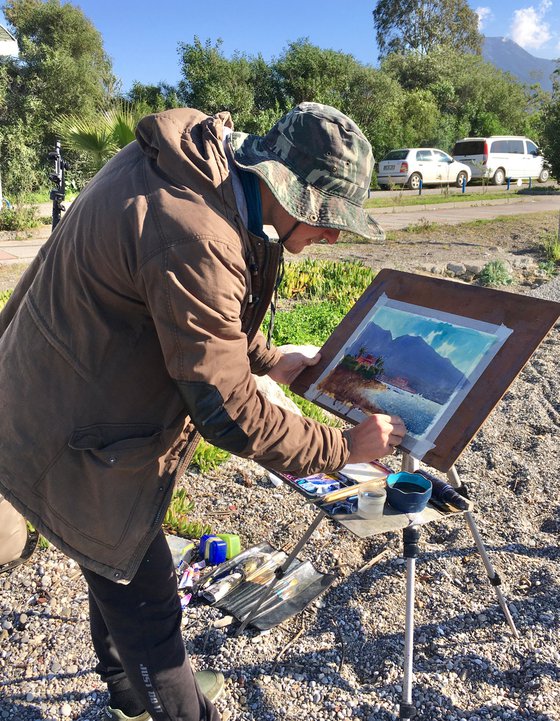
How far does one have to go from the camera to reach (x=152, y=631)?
67.9 inches

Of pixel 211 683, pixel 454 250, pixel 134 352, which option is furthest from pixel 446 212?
pixel 134 352

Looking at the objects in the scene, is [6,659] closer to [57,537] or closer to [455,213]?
[57,537]

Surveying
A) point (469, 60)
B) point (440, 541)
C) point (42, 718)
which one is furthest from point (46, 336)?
point (469, 60)

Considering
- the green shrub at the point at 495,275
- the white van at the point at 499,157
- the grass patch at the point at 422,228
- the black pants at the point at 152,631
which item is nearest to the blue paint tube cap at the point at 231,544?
the black pants at the point at 152,631

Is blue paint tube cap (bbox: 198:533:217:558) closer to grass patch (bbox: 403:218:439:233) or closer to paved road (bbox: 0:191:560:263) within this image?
paved road (bbox: 0:191:560:263)

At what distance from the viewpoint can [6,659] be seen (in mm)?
2496

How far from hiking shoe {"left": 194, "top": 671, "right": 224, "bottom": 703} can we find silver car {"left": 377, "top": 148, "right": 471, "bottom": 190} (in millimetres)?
20296

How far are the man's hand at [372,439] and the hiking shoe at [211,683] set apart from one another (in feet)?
3.53

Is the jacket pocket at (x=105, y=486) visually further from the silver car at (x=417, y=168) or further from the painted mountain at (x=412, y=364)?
the silver car at (x=417, y=168)

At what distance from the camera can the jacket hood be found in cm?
150

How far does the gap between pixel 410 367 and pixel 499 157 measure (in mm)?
23519

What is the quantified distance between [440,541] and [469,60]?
41204 mm

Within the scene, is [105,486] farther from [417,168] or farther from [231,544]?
[417,168]

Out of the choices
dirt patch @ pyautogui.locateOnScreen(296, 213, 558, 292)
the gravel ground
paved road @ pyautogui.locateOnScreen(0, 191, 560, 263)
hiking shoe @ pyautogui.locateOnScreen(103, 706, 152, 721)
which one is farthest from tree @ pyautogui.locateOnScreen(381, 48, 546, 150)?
hiking shoe @ pyautogui.locateOnScreen(103, 706, 152, 721)
